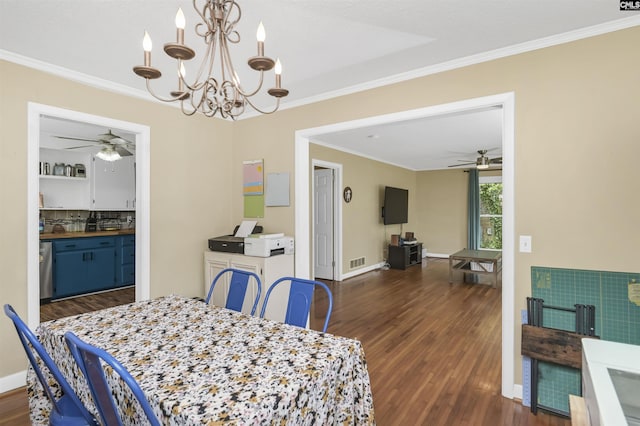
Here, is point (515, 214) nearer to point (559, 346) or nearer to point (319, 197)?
point (559, 346)

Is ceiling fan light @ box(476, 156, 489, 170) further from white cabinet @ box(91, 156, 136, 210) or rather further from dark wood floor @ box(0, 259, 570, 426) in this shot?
white cabinet @ box(91, 156, 136, 210)

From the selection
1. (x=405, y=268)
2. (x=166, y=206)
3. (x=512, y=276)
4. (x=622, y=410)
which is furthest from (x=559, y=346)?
(x=405, y=268)

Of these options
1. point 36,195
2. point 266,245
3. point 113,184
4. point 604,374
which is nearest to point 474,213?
point 266,245

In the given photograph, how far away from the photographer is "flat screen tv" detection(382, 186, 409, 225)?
7.28 meters

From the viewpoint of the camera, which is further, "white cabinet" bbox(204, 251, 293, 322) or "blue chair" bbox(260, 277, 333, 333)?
"white cabinet" bbox(204, 251, 293, 322)

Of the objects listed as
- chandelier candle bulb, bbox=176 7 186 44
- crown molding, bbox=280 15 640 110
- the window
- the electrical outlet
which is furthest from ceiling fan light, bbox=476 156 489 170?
chandelier candle bulb, bbox=176 7 186 44

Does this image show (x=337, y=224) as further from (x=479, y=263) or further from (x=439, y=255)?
(x=439, y=255)

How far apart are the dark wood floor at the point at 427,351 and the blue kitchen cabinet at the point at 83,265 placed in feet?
1.07

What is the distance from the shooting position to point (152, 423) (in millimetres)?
990

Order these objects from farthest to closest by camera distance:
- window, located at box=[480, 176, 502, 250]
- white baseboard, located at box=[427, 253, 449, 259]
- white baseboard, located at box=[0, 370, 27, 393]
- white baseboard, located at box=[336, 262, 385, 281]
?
1. white baseboard, located at box=[427, 253, 449, 259]
2. window, located at box=[480, 176, 502, 250]
3. white baseboard, located at box=[336, 262, 385, 281]
4. white baseboard, located at box=[0, 370, 27, 393]

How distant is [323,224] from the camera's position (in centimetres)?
615

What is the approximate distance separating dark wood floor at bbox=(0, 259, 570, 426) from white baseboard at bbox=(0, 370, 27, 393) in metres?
0.06

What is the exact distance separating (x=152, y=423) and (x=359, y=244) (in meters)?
5.80

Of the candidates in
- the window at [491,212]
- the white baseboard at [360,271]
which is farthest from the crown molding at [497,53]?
the window at [491,212]
